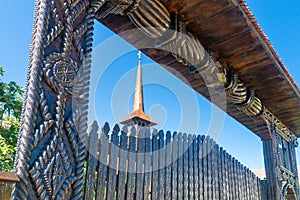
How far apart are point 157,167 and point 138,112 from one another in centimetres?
1127

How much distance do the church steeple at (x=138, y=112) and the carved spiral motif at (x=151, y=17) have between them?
1026 centimetres

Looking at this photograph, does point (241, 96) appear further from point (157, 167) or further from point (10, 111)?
point (10, 111)

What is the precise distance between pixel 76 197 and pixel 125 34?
1866 millimetres

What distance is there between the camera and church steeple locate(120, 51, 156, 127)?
13.6 m

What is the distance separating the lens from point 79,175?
4.99ft

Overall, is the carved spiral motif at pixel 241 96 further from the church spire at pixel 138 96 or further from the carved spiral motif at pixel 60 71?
the church spire at pixel 138 96

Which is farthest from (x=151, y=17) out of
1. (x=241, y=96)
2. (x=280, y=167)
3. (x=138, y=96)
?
(x=138, y=96)

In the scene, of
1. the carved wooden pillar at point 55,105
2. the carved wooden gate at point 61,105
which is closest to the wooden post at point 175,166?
the carved wooden gate at point 61,105

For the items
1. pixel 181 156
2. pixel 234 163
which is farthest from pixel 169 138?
pixel 234 163

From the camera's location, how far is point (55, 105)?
4.89ft

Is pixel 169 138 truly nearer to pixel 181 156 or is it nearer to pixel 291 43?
pixel 181 156

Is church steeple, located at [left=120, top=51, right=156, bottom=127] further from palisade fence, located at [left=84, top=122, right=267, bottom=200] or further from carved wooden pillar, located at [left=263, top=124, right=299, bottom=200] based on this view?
palisade fence, located at [left=84, top=122, right=267, bottom=200]

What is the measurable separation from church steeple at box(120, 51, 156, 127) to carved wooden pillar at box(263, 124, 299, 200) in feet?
27.3

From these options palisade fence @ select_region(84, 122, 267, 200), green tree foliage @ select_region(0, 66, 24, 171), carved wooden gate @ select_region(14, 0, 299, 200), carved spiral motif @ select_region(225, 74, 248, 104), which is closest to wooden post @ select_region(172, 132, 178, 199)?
palisade fence @ select_region(84, 122, 267, 200)
